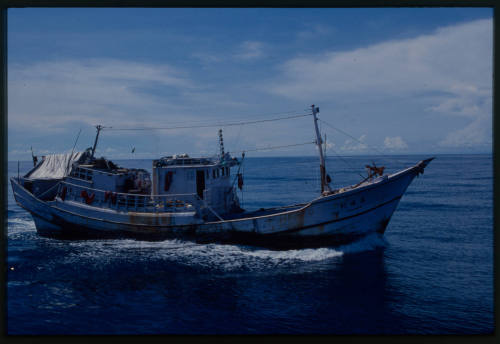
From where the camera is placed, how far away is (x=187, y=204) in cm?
1867

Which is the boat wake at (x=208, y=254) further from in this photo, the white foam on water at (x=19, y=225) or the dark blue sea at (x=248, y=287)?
the white foam on water at (x=19, y=225)

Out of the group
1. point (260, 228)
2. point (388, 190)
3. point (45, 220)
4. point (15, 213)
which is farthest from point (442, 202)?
point (15, 213)

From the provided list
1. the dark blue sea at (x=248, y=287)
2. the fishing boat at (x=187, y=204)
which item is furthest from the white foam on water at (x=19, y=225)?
the dark blue sea at (x=248, y=287)

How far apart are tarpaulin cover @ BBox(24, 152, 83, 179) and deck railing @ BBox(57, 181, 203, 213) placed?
138 cm

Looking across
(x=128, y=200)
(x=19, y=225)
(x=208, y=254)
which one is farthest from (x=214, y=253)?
(x=19, y=225)

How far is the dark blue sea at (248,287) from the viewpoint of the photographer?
10.8 metres

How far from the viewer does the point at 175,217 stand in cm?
1809

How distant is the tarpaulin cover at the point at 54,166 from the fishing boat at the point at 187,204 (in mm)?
66

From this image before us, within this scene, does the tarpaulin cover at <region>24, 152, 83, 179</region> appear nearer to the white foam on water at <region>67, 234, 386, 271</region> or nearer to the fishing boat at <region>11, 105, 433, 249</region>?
the fishing boat at <region>11, 105, 433, 249</region>

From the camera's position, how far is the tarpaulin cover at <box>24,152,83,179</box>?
21469 millimetres

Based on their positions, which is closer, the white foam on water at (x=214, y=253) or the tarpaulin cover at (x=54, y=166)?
the white foam on water at (x=214, y=253)

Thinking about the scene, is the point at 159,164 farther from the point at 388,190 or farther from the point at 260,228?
the point at 388,190

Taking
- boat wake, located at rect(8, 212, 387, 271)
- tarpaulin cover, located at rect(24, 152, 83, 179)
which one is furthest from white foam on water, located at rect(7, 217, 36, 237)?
boat wake, located at rect(8, 212, 387, 271)

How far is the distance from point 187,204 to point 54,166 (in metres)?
9.59
